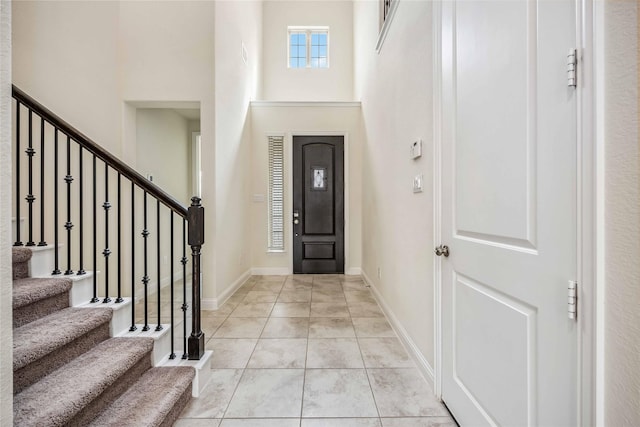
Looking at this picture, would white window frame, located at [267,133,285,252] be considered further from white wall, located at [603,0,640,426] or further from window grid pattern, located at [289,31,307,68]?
white wall, located at [603,0,640,426]

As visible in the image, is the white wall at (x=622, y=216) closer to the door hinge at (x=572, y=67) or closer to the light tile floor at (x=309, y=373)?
the door hinge at (x=572, y=67)

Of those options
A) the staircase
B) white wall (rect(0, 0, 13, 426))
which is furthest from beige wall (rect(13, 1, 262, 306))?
white wall (rect(0, 0, 13, 426))

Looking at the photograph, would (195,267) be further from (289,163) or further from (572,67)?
(289,163)

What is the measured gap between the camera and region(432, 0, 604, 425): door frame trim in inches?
29.7

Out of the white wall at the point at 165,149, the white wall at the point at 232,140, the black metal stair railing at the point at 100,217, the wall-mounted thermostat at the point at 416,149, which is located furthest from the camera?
the white wall at the point at 165,149

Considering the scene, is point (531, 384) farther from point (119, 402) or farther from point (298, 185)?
point (298, 185)

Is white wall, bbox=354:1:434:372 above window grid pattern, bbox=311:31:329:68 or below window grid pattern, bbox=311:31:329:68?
below

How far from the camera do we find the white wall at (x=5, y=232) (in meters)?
0.83

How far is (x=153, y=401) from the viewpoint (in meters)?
1.43

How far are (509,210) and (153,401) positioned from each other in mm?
1775

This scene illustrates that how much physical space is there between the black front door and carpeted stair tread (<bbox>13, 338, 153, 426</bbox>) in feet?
10.9

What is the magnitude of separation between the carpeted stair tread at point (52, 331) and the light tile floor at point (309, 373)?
0.68 m

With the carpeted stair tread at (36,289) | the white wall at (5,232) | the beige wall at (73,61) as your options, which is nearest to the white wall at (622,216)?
the white wall at (5,232)

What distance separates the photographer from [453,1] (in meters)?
1.47
